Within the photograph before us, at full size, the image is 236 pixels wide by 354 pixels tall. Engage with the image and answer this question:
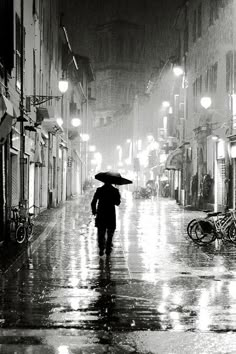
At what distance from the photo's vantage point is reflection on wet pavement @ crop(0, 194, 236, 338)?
7.63 meters

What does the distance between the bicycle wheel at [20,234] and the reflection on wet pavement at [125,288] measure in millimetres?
685

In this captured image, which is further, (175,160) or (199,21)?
(175,160)

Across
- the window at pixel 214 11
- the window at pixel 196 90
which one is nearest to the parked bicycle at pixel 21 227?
the window at pixel 214 11

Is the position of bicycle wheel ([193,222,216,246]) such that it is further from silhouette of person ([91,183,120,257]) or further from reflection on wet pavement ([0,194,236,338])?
silhouette of person ([91,183,120,257])

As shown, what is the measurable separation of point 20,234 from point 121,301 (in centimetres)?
787

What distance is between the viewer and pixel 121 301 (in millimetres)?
8891

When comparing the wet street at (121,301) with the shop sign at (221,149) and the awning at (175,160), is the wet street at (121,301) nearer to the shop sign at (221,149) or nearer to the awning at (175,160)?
the shop sign at (221,149)

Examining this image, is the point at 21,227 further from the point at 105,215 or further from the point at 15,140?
the point at 15,140

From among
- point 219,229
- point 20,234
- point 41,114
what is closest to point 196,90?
point 41,114

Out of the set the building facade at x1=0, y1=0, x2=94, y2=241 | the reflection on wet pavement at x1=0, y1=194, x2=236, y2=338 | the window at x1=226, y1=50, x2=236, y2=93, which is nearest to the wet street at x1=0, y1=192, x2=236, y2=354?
the reflection on wet pavement at x1=0, y1=194, x2=236, y2=338

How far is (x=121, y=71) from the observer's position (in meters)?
130

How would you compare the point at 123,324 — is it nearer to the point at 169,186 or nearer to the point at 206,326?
the point at 206,326

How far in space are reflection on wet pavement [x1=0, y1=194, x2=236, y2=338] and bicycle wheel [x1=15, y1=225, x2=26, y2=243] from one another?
27.0 inches

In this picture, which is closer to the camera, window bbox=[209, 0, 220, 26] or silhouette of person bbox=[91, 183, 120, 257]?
silhouette of person bbox=[91, 183, 120, 257]
